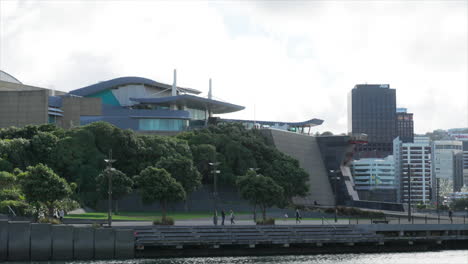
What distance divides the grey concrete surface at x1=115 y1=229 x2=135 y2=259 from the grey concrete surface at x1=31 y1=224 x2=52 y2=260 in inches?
209

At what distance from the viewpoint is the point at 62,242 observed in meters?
56.2

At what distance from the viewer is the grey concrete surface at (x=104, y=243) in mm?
57219

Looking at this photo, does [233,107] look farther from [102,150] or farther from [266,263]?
[266,263]

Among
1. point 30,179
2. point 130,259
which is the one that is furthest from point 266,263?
point 30,179

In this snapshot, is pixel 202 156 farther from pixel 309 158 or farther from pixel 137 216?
pixel 309 158

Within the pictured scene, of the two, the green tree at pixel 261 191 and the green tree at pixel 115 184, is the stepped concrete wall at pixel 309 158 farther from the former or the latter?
the green tree at pixel 115 184

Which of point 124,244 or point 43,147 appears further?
point 43,147

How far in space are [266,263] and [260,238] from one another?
7339 millimetres

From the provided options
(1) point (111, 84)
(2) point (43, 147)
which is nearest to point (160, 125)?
(1) point (111, 84)

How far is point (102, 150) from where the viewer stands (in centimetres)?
8962

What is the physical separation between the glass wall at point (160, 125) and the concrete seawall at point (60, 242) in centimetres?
6614

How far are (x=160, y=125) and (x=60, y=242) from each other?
226 ft

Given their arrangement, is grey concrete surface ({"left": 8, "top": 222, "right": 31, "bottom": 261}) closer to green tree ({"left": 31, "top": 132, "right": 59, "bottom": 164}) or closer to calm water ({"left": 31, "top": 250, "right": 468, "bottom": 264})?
calm water ({"left": 31, "top": 250, "right": 468, "bottom": 264})

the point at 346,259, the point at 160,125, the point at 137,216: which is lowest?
the point at 346,259
